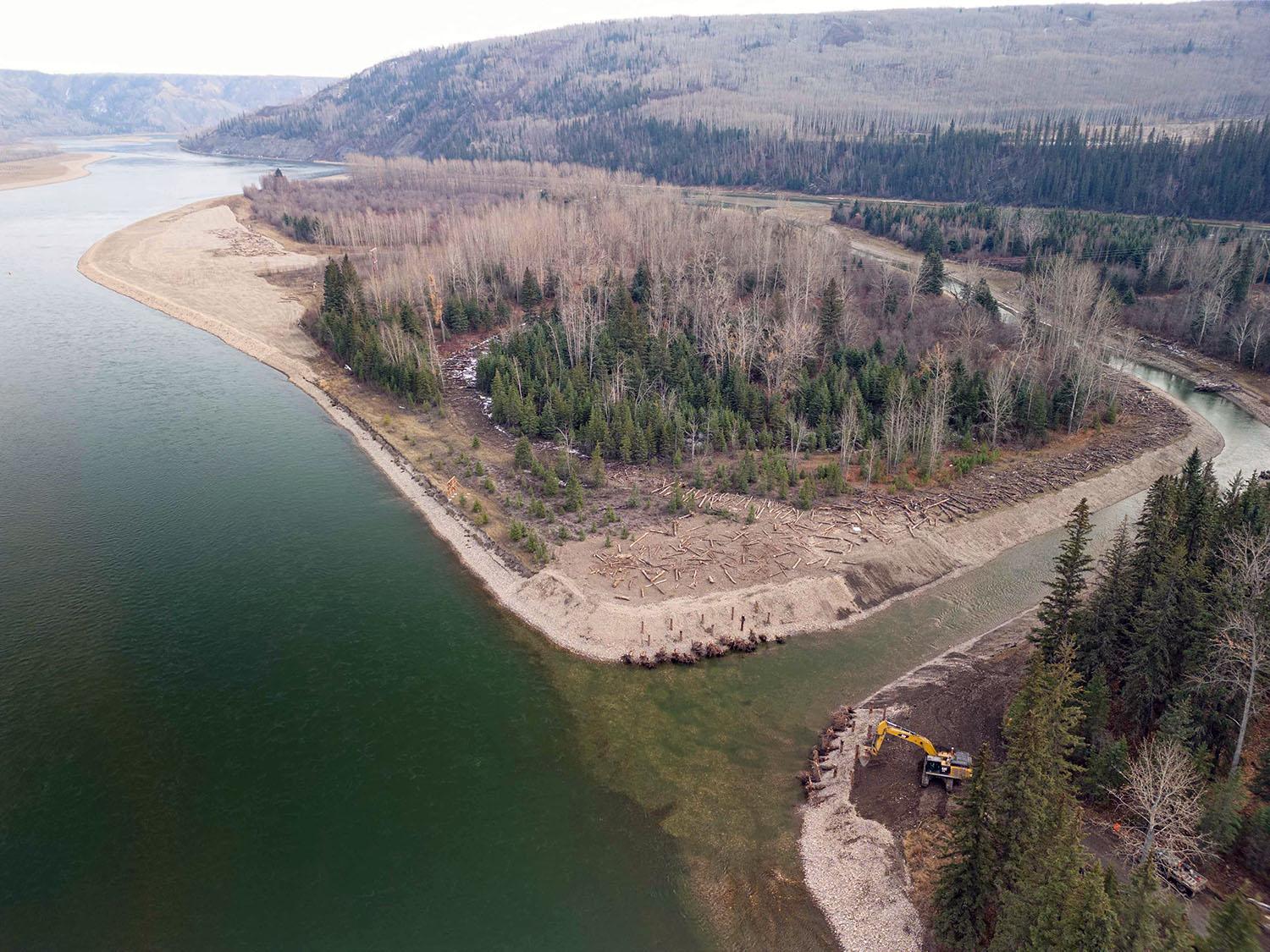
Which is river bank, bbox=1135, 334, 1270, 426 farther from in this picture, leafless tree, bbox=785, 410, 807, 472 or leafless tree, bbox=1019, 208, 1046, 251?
leafless tree, bbox=785, 410, 807, 472

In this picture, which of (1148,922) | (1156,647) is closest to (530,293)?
(1156,647)

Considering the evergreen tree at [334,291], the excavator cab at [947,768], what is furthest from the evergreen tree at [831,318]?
the evergreen tree at [334,291]

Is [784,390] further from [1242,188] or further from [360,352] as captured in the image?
[1242,188]

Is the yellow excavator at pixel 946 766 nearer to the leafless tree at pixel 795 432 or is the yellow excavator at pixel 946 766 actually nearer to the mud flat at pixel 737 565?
the mud flat at pixel 737 565

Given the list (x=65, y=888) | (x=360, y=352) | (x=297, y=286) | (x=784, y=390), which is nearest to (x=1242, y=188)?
(x=784, y=390)

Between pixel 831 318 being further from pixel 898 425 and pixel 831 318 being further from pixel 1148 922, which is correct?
pixel 1148 922

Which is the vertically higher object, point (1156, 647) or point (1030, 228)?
point (1030, 228)
